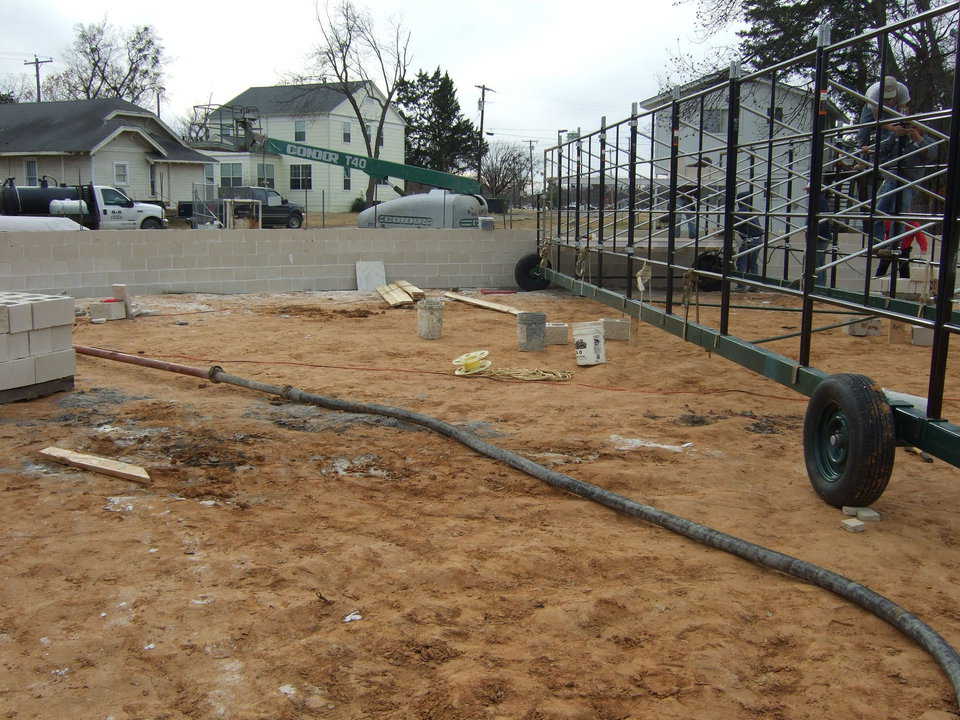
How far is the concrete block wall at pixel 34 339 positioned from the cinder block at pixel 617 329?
20.6ft

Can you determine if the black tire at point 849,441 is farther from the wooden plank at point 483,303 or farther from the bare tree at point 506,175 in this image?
the bare tree at point 506,175

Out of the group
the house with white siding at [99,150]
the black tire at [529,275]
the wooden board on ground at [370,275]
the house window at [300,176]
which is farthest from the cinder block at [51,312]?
the house window at [300,176]

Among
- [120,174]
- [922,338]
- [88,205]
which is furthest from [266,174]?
[922,338]

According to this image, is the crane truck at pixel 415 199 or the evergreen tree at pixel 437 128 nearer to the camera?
the crane truck at pixel 415 199

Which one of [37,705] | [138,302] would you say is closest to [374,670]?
[37,705]

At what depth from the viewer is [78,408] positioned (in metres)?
7.24

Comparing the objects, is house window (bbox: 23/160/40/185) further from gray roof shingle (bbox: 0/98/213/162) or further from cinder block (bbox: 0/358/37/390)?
cinder block (bbox: 0/358/37/390)

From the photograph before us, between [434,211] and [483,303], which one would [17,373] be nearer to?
[483,303]

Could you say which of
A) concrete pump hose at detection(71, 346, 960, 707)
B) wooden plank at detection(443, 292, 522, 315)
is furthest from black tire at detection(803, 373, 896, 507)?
wooden plank at detection(443, 292, 522, 315)

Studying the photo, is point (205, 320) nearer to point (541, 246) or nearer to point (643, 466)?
point (541, 246)

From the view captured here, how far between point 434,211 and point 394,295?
763cm

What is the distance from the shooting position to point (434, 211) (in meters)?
22.5

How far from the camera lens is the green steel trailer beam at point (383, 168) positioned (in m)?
19.7

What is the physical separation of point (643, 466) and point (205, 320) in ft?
29.6
